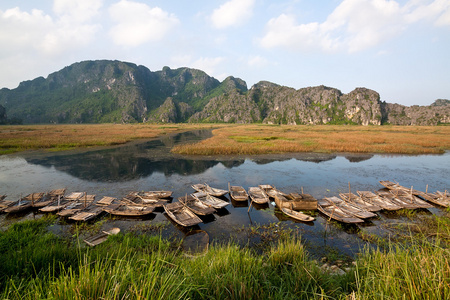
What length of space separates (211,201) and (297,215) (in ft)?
24.1

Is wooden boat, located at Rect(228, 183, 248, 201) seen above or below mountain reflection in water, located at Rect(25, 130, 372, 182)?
below

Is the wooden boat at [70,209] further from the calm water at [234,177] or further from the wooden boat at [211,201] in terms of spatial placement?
the wooden boat at [211,201]

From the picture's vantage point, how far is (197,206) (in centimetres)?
1653

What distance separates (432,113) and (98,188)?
831ft

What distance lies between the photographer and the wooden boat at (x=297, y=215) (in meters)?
14.6

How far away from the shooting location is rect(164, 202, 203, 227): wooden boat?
532 inches

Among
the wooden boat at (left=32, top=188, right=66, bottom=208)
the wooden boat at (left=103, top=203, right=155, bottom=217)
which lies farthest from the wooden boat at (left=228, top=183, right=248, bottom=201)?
the wooden boat at (left=32, top=188, right=66, bottom=208)

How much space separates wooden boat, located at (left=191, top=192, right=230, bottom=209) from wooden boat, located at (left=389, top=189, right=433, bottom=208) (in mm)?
16390

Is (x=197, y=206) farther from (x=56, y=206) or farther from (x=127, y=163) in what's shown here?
(x=127, y=163)

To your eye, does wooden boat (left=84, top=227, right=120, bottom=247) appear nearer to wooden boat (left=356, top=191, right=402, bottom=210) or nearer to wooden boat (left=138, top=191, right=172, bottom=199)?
wooden boat (left=138, top=191, right=172, bottom=199)

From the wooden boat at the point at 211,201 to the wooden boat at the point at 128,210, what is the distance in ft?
14.1

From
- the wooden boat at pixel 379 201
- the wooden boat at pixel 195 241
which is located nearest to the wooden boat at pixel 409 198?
the wooden boat at pixel 379 201

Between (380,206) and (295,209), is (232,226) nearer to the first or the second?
(295,209)

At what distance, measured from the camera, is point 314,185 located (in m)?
23.3
